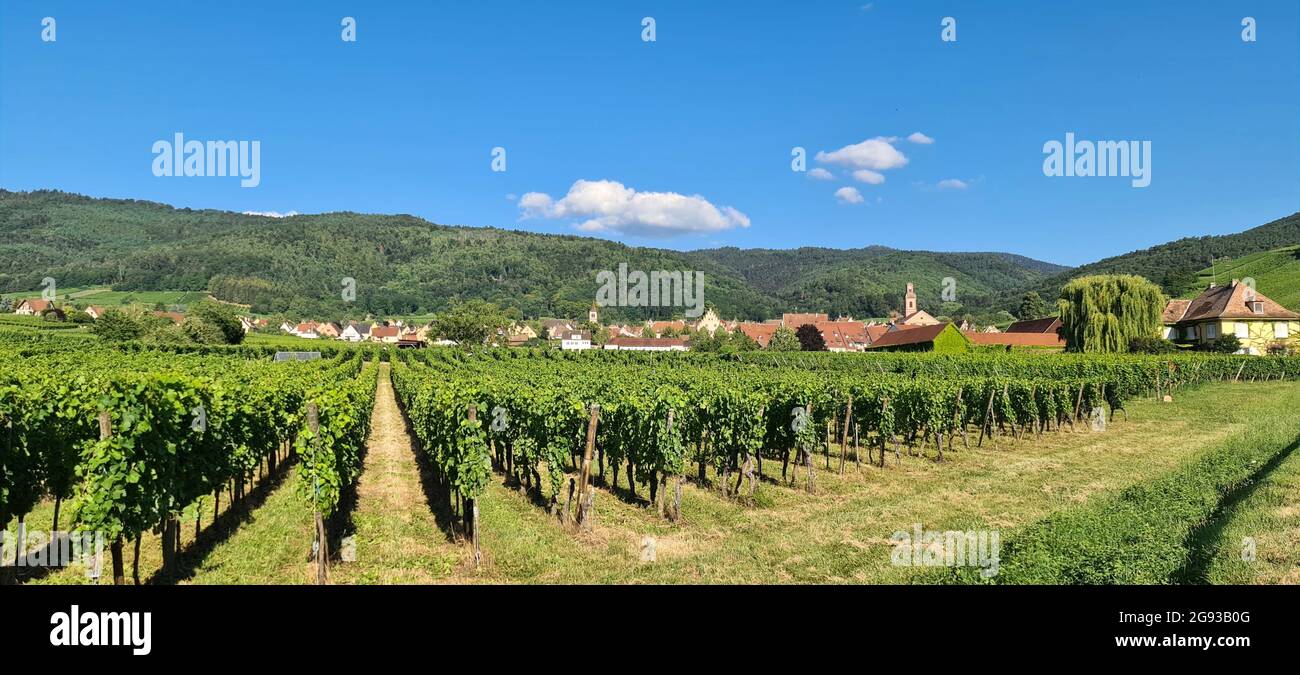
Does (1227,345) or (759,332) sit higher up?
(759,332)

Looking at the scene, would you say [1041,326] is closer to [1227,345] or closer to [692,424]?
[1227,345]

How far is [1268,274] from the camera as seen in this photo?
101062 millimetres

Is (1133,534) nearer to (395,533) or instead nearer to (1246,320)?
(395,533)

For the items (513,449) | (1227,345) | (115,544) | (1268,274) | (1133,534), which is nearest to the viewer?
(115,544)

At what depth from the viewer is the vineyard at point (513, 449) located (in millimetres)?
8992

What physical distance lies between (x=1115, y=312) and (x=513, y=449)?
58.5 metres

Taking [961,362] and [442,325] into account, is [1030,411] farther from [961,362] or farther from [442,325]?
[442,325]

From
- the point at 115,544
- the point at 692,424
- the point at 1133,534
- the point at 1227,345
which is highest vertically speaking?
the point at 1227,345

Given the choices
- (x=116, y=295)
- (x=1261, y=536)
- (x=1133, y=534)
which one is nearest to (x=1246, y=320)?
(x=1261, y=536)

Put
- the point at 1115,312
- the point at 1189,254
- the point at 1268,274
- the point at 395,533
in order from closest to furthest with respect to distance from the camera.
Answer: the point at 395,533, the point at 1115,312, the point at 1268,274, the point at 1189,254

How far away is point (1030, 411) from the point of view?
23.8 meters

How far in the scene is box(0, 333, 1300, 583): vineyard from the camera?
899cm

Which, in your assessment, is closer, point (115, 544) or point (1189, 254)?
point (115, 544)

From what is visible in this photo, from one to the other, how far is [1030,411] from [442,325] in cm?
9426
